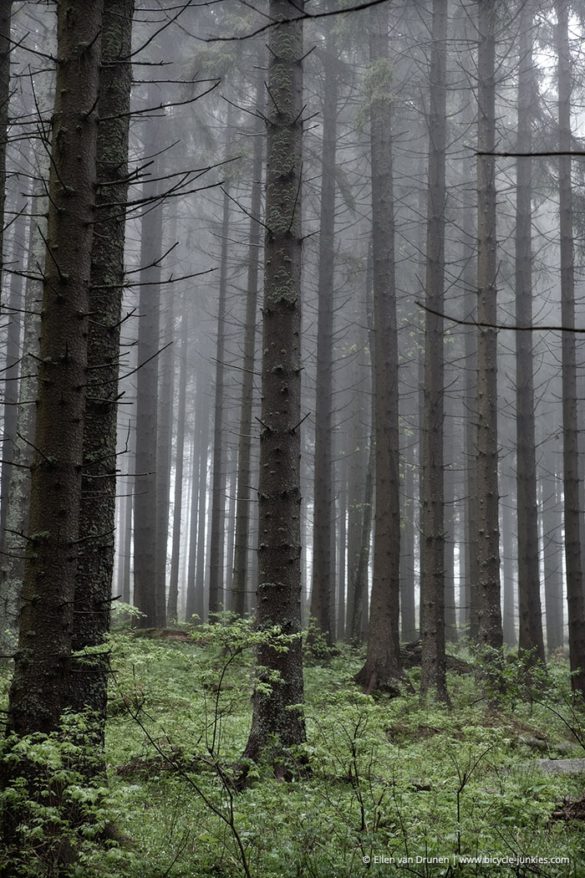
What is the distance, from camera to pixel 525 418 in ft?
49.9

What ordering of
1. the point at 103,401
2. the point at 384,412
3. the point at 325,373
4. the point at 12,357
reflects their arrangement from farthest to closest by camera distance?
the point at 12,357 → the point at 325,373 → the point at 384,412 → the point at 103,401

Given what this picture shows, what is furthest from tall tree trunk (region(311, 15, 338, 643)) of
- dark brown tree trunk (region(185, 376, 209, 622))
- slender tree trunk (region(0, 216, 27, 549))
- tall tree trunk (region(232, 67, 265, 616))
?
dark brown tree trunk (region(185, 376, 209, 622))

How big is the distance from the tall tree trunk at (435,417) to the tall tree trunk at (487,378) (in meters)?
0.63

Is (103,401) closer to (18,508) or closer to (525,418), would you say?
(18,508)

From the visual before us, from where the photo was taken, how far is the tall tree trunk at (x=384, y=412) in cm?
1147

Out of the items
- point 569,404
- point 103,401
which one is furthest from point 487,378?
point 103,401

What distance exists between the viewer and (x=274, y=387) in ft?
21.7

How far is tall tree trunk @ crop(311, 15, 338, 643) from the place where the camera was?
14914 mm

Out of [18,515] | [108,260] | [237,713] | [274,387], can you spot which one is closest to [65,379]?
[108,260]

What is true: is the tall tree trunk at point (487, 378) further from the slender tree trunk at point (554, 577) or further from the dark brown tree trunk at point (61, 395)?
the slender tree trunk at point (554, 577)

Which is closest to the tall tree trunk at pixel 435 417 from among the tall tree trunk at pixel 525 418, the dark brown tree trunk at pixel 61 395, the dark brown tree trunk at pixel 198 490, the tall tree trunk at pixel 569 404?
the tall tree trunk at pixel 525 418

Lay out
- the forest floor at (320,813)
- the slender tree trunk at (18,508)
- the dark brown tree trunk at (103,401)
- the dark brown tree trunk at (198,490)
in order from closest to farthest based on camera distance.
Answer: the forest floor at (320,813) < the dark brown tree trunk at (103,401) < the slender tree trunk at (18,508) < the dark brown tree trunk at (198,490)

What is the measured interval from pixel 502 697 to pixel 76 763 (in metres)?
6.77

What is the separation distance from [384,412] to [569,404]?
398cm
